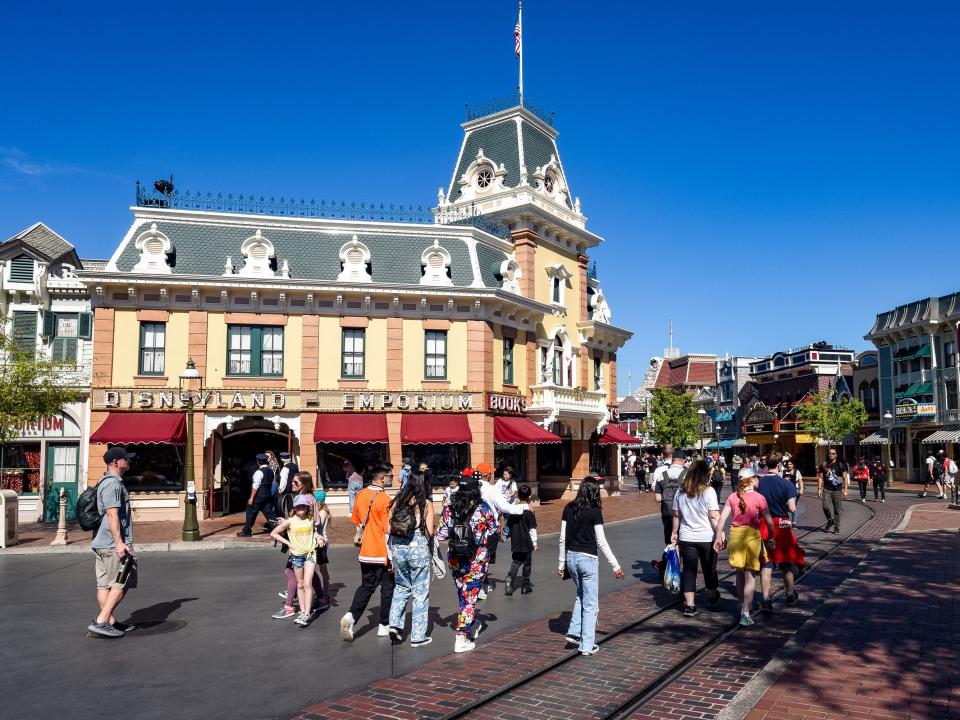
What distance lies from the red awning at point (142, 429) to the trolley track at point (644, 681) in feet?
55.3

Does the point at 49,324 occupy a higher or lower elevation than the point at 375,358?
higher

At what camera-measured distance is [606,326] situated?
3291cm

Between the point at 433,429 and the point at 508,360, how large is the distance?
169 inches

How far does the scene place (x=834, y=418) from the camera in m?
47.7

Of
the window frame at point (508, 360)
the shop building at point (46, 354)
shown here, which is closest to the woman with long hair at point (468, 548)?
the window frame at point (508, 360)

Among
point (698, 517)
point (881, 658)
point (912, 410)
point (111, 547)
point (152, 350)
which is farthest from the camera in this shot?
point (912, 410)

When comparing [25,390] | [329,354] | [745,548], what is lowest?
[745,548]

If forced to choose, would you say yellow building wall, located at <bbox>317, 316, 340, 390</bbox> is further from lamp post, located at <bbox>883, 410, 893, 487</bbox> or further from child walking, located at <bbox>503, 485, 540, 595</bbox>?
lamp post, located at <bbox>883, 410, 893, 487</bbox>

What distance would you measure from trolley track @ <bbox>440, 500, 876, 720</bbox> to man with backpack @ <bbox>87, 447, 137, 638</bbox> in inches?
178

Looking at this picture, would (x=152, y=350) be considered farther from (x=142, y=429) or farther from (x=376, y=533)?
(x=376, y=533)

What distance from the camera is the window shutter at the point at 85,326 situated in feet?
80.2

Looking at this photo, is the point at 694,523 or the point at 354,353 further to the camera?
the point at 354,353

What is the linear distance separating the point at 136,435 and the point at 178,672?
1658cm

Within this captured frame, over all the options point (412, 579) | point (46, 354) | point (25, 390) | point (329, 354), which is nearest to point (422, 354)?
point (329, 354)
